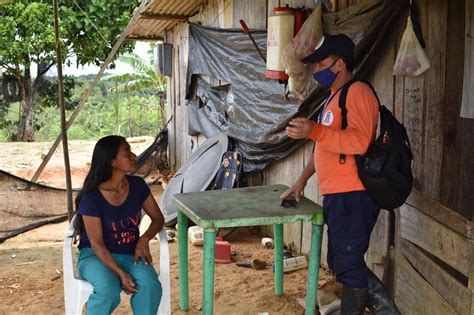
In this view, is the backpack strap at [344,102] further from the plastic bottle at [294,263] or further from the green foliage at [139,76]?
the green foliage at [139,76]

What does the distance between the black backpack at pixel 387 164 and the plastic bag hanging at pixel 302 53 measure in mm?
1565

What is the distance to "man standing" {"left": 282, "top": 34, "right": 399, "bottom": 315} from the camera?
2892 millimetres

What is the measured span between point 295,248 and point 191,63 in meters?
3.49

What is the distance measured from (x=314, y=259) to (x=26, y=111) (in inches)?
517

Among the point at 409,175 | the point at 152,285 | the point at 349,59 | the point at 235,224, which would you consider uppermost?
the point at 349,59

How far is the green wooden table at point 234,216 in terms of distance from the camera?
330 centimetres

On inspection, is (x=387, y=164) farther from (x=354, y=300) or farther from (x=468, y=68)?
(x=468, y=68)

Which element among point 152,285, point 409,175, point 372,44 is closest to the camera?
point 409,175

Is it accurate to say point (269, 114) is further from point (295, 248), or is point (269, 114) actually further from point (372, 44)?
point (372, 44)

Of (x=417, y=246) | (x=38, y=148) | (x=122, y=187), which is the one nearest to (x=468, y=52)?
(x=417, y=246)

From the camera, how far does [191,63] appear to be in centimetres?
811

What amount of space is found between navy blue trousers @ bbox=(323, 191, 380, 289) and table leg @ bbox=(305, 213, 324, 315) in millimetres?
358

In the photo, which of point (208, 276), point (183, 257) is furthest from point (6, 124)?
point (208, 276)

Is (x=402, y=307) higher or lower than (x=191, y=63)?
lower
